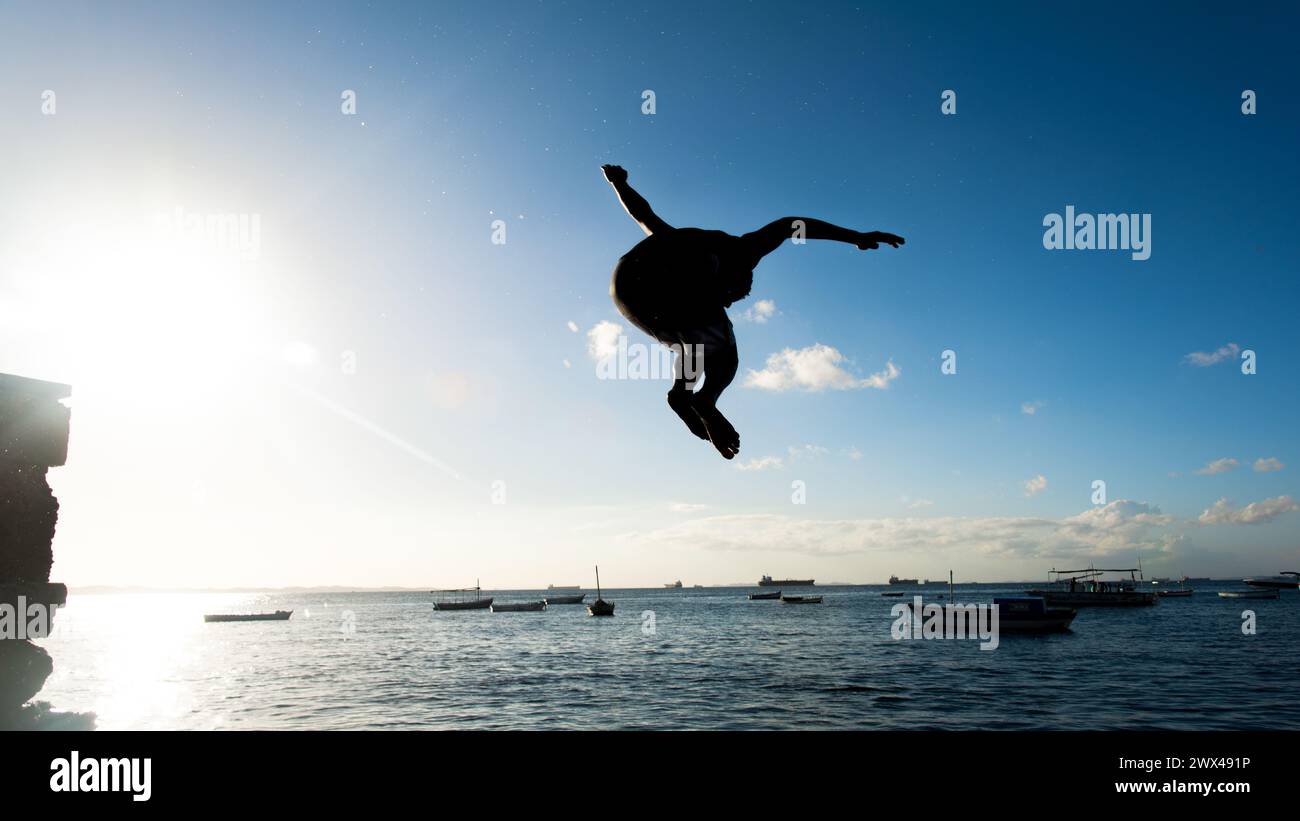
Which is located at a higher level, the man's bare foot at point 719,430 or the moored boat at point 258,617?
the man's bare foot at point 719,430

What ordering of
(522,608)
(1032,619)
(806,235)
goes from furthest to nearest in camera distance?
(522,608), (1032,619), (806,235)

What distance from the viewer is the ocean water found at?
30422mm

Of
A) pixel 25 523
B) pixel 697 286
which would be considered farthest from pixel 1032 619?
pixel 697 286

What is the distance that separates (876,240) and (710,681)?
135 ft

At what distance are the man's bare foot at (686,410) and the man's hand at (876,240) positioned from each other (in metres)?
0.91

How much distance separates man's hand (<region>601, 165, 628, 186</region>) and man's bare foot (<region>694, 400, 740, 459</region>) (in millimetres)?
866

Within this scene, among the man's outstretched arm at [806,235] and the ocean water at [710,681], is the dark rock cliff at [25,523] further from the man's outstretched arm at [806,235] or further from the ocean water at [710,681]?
the ocean water at [710,681]

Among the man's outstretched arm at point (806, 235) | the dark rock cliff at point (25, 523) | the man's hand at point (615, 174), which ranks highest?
the man's hand at point (615, 174)

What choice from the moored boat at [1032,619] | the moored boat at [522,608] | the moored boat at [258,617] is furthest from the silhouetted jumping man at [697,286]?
the moored boat at [522,608]

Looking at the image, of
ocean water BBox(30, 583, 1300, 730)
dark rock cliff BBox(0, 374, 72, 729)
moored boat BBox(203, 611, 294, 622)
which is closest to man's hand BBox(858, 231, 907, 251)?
dark rock cliff BBox(0, 374, 72, 729)

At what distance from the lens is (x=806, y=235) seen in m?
2.60

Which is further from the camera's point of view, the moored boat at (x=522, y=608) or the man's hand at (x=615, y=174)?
the moored boat at (x=522, y=608)

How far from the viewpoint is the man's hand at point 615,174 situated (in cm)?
263

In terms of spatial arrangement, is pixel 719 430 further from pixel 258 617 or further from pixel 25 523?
pixel 258 617
